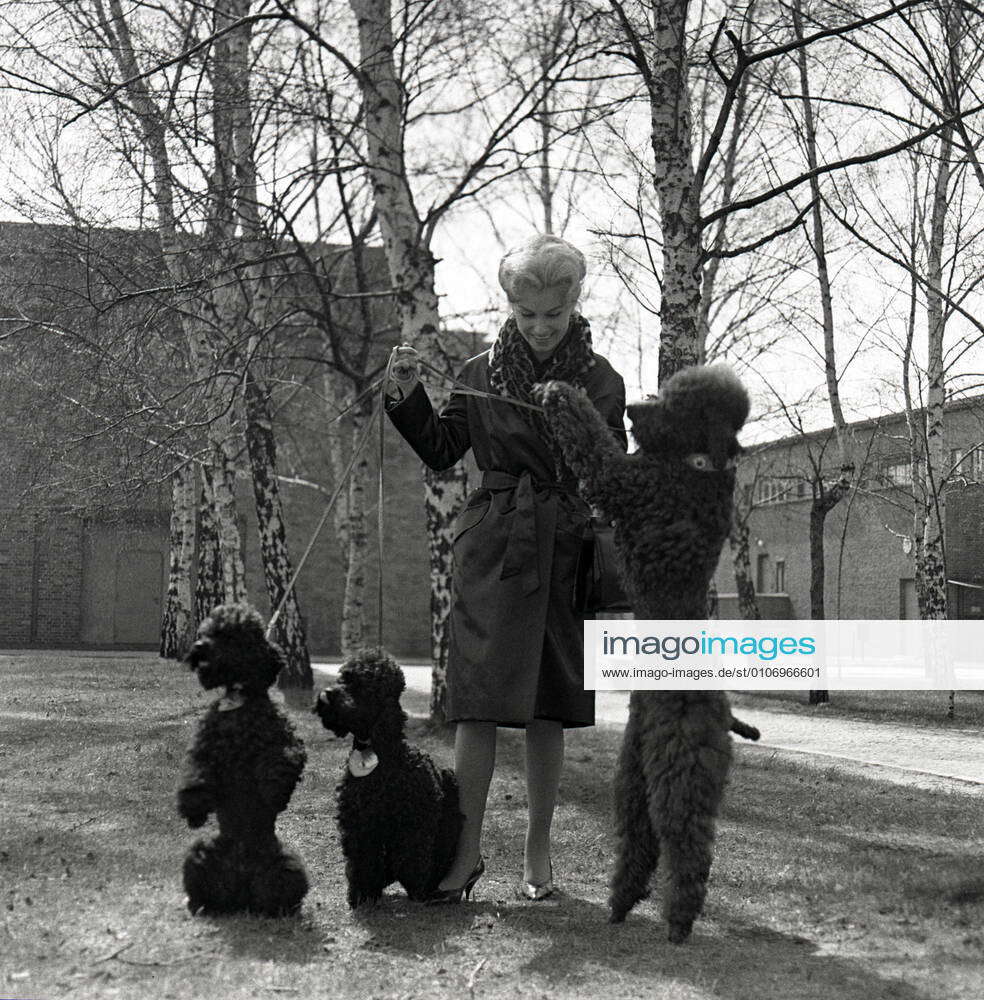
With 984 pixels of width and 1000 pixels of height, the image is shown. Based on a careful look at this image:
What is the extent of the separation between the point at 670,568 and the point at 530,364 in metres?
0.95

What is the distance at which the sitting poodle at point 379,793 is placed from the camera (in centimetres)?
364

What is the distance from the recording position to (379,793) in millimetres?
3652

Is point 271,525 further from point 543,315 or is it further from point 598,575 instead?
point 598,575

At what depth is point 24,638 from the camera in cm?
2681

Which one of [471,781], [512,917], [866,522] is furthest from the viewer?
[866,522]

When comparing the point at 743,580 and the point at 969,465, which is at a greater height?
the point at 969,465

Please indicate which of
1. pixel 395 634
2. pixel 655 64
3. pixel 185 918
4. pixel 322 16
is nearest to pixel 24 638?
pixel 395 634

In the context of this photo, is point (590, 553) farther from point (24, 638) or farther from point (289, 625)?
point (24, 638)

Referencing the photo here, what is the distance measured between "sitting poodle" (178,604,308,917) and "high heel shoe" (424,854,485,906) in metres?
0.47

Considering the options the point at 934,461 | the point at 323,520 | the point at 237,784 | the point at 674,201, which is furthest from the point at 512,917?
the point at 934,461

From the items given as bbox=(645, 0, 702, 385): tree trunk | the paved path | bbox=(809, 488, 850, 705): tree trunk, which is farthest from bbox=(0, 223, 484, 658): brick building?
bbox=(645, 0, 702, 385): tree trunk

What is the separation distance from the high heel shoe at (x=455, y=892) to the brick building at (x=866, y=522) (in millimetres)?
11973

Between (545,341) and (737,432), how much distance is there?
2.64 feet

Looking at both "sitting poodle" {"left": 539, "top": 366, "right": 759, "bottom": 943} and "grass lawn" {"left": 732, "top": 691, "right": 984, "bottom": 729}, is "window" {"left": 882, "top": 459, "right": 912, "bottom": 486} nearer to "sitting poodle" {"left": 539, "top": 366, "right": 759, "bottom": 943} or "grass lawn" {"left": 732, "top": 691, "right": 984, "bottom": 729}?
"grass lawn" {"left": 732, "top": 691, "right": 984, "bottom": 729}
